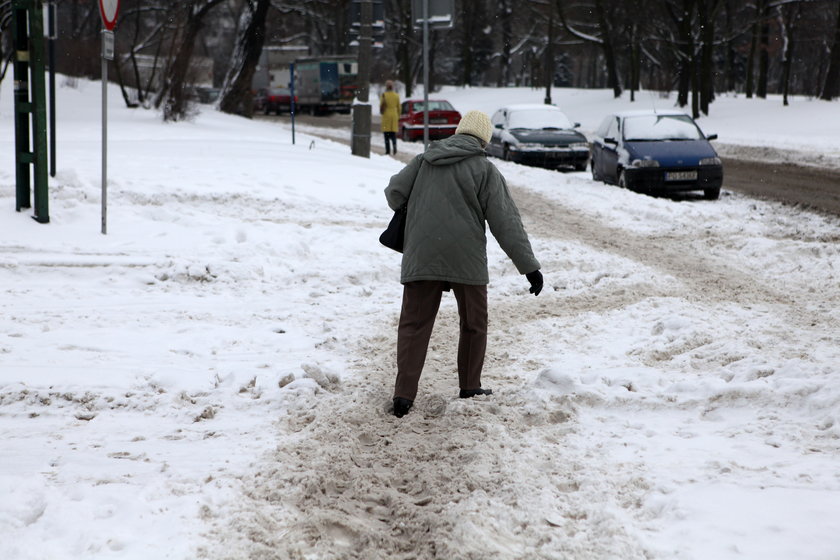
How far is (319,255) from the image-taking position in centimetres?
970

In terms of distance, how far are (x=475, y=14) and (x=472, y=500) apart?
63.8 metres

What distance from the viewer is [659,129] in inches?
672

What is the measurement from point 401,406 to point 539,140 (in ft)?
53.6

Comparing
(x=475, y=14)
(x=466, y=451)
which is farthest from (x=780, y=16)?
(x=466, y=451)

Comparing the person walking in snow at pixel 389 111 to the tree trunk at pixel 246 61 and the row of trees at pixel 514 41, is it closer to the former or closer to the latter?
the row of trees at pixel 514 41

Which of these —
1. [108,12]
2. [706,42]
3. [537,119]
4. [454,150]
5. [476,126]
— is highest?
[706,42]

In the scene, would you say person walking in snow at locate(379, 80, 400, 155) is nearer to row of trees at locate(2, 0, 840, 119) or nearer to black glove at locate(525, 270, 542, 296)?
row of trees at locate(2, 0, 840, 119)

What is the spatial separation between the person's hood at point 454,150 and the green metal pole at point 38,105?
5.47m

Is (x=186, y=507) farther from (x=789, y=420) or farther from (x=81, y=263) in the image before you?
(x=81, y=263)

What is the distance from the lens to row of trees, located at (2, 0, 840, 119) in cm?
3203

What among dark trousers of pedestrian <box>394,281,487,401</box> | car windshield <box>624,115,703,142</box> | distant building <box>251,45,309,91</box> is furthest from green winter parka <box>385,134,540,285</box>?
distant building <box>251,45,309,91</box>

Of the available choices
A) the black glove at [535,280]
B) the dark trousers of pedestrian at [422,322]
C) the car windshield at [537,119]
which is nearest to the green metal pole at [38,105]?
the dark trousers of pedestrian at [422,322]

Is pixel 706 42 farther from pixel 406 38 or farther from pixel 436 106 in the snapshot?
pixel 406 38

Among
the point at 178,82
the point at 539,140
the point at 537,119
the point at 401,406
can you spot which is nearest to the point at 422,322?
the point at 401,406
